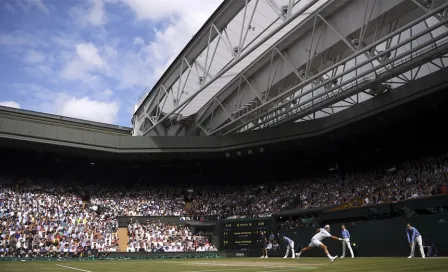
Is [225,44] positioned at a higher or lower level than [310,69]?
higher

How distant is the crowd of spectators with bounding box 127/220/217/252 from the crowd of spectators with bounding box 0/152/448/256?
0.32ft

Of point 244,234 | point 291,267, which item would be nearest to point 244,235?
point 244,234

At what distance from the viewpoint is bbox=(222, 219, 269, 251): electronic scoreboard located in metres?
39.1

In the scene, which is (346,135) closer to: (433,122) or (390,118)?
(390,118)

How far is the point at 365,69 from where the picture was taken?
112 feet

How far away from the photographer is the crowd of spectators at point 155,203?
35.2 m

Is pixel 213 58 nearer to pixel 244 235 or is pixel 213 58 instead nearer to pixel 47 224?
pixel 244 235

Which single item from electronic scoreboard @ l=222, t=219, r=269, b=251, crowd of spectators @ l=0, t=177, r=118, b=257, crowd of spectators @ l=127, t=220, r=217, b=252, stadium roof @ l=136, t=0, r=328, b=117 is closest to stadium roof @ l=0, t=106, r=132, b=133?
crowd of spectators @ l=0, t=177, r=118, b=257

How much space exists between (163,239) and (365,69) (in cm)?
2485

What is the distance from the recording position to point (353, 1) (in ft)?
87.7

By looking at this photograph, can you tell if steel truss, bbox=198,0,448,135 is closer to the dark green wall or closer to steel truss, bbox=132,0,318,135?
steel truss, bbox=132,0,318,135

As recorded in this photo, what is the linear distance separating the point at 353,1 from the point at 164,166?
115 feet

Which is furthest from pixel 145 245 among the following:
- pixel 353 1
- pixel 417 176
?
pixel 353 1

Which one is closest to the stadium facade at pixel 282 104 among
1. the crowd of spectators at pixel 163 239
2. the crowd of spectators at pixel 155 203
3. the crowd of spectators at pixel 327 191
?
the crowd of spectators at pixel 327 191
